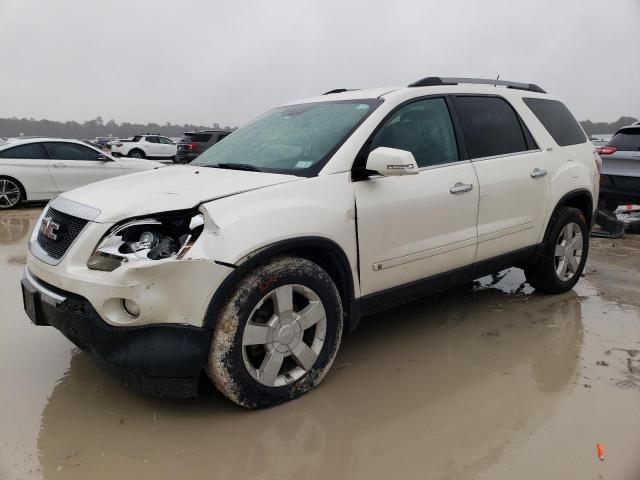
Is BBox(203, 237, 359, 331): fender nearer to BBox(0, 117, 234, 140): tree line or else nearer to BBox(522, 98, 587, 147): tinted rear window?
BBox(522, 98, 587, 147): tinted rear window

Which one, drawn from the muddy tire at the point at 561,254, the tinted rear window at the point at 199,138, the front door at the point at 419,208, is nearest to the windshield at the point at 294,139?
the front door at the point at 419,208

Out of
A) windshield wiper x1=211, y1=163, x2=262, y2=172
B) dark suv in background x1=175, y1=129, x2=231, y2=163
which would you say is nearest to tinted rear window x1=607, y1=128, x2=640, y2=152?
windshield wiper x1=211, y1=163, x2=262, y2=172

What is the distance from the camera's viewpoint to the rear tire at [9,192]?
32.8 ft

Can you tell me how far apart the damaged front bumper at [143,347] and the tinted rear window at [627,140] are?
7.52 meters

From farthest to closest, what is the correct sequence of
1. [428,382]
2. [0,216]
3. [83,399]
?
[0,216]
[428,382]
[83,399]

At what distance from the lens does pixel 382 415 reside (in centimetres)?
272

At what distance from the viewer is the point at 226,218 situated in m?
2.49

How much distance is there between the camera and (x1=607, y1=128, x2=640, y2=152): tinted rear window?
7.62 meters

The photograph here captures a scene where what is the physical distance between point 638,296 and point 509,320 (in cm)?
158

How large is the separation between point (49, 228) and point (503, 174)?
9.92 ft

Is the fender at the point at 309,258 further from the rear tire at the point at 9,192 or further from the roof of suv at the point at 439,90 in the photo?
the rear tire at the point at 9,192

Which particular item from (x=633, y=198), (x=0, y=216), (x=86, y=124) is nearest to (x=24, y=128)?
(x=86, y=124)

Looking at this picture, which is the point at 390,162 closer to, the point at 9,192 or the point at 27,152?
the point at 9,192

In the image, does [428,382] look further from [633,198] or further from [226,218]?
[633,198]
